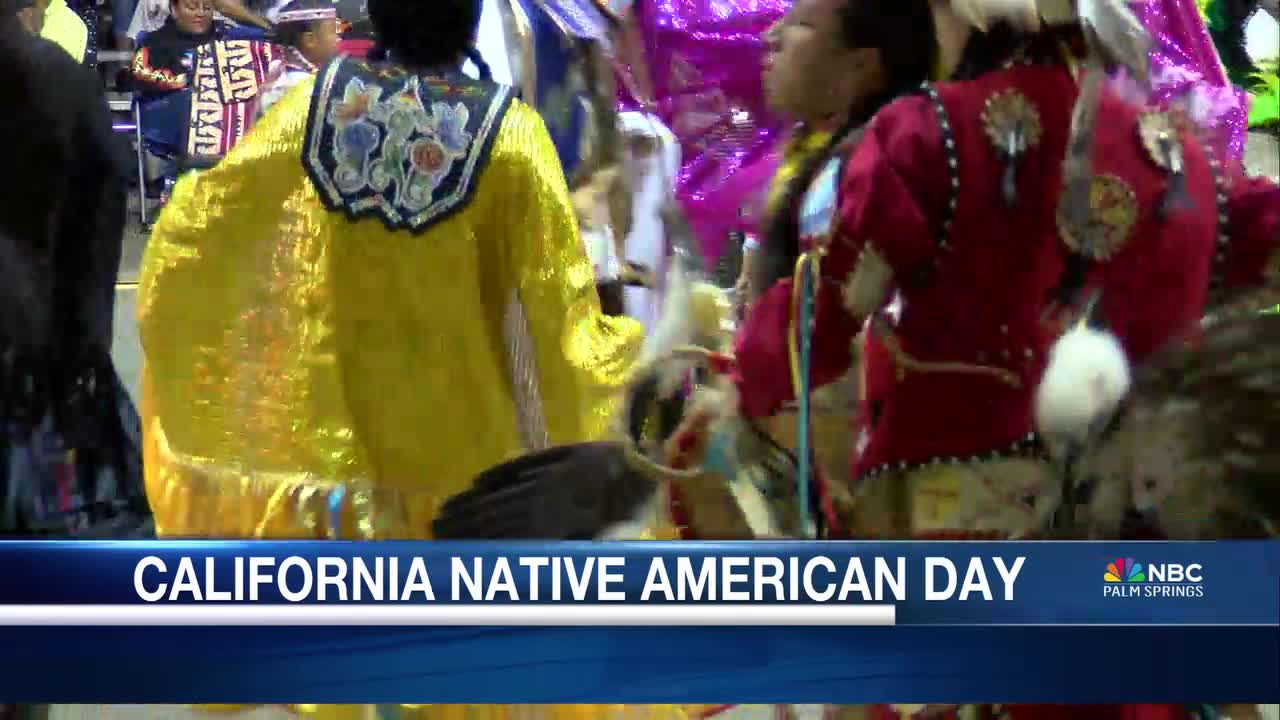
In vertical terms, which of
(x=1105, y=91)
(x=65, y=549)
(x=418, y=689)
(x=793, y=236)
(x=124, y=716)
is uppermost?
(x=1105, y=91)

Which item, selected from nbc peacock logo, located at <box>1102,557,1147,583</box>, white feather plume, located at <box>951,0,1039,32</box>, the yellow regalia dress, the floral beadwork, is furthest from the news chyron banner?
white feather plume, located at <box>951,0,1039,32</box>

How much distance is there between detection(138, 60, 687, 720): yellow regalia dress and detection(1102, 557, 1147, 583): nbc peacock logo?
1.95 ft

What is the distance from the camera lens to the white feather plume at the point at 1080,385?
5.63ft

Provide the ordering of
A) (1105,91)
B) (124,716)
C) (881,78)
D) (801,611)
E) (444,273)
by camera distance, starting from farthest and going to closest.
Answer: (124,716) < (444,273) < (801,611) < (881,78) < (1105,91)

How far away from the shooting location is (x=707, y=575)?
200 centimetres

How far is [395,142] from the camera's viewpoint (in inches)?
86.9

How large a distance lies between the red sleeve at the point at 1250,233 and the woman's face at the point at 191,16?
3.98 feet

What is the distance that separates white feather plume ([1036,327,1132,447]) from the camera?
172cm

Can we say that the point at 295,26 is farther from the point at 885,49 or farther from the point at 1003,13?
the point at 1003,13

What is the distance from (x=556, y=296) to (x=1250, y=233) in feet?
2.68

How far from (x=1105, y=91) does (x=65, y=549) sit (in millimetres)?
1191

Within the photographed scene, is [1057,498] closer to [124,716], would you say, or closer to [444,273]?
[444,273]

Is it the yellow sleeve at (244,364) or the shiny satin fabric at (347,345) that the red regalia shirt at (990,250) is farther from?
the yellow sleeve at (244,364)

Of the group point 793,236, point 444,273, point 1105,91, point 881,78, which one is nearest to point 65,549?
point 444,273
